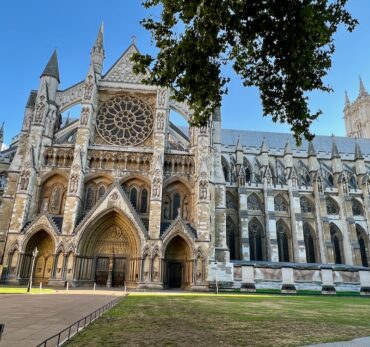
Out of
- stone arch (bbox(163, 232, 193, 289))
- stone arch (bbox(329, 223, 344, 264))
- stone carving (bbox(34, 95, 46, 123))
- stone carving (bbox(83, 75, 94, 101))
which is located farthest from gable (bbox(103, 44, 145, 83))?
stone arch (bbox(329, 223, 344, 264))

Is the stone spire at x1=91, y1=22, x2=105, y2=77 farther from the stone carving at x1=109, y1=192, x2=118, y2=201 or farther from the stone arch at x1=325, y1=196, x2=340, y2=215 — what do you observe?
the stone arch at x1=325, y1=196, x2=340, y2=215

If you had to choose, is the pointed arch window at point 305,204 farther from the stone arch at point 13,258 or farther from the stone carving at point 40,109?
the stone arch at point 13,258

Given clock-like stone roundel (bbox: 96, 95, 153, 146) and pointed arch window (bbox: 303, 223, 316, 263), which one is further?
pointed arch window (bbox: 303, 223, 316, 263)

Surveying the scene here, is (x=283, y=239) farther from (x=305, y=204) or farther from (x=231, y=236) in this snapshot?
(x=231, y=236)

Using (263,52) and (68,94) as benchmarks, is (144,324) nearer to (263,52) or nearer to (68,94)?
(263,52)

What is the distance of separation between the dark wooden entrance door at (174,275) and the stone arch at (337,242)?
78.8 ft

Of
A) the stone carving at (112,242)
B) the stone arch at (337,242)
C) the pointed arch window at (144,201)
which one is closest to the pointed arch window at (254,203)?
the stone arch at (337,242)

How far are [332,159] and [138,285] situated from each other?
3485 cm

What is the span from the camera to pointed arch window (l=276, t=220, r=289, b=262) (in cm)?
4138

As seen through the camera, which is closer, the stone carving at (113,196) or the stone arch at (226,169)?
the stone carving at (113,196)

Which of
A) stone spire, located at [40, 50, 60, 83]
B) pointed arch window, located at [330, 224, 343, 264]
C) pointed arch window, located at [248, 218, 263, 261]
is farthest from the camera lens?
pointed arch window, located at [330, 224, 343, 264]

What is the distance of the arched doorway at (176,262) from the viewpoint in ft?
91.5

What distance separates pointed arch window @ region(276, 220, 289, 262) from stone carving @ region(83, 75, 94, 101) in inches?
1121

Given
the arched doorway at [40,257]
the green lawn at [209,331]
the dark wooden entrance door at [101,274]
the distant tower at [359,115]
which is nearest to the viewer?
the green lawn at [209,331]
